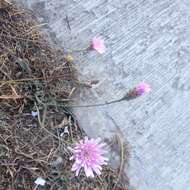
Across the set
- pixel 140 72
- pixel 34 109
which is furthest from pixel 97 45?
pixel 34 109

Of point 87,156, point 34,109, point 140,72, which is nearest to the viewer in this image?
point 87,156

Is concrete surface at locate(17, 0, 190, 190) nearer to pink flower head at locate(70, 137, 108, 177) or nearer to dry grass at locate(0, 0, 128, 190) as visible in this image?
dry grass at locate(0, 0, 128, 190)

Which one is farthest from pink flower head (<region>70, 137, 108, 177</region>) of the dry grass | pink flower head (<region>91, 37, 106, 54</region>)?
pink flower head (<region>91, 37, 106, 54</region>)

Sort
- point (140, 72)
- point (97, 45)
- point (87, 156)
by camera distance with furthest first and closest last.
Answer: point (140, 72) < point (97, 45) < point (87, 156)

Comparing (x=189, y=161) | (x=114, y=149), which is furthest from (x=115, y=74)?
(x=189, y=161)

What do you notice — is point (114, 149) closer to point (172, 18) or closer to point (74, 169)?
point (74, 169)

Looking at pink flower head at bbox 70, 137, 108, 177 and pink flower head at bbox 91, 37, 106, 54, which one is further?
pink flower head at bbox 91, 37, 106, 54

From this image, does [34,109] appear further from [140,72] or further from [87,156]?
[140,72]
